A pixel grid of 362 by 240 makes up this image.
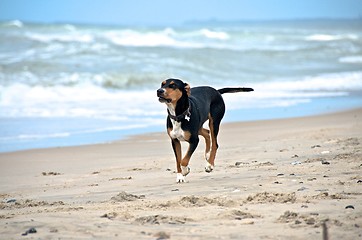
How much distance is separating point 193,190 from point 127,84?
48.8ft

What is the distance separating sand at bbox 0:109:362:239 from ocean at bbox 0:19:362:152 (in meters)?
1.86

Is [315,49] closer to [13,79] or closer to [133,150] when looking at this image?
[13,79]

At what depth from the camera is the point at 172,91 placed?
7434mm

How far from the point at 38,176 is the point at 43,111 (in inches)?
270

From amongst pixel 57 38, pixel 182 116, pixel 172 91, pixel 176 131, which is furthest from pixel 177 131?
pixel 57 38

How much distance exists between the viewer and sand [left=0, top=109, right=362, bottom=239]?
482 centimetres

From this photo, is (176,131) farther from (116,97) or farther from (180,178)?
(116,97)

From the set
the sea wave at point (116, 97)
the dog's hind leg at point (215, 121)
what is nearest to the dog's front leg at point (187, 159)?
the dog's hind leg at point (215, 121)

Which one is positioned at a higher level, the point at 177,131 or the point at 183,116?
the point at 183,116

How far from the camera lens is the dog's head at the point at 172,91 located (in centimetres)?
738

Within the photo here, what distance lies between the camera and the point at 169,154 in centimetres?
991

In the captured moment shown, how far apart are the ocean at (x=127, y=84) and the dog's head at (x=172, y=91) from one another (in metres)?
4.07

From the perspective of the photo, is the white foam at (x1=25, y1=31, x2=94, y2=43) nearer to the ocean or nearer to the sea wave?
the ocean

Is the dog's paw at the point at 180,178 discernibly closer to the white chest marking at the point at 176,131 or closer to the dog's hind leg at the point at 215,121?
the white chest marking at the point at 176,131
